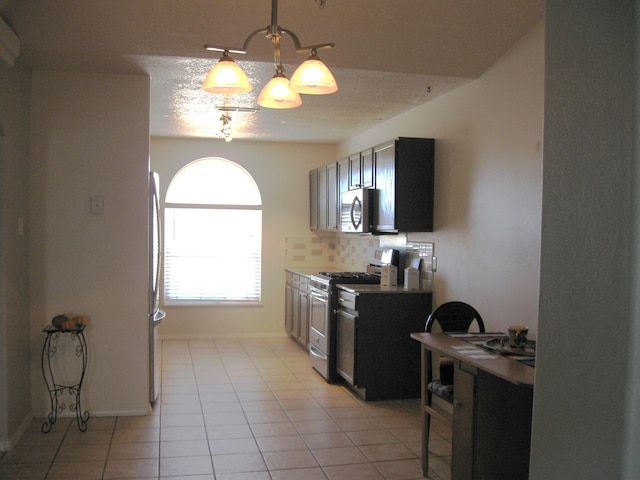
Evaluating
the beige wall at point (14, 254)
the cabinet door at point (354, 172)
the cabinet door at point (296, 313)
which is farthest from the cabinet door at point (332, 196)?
the beige wall at point (14, 254)

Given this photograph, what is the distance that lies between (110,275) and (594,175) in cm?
366

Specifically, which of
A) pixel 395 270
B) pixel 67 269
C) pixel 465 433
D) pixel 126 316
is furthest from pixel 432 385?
pixel 67 269

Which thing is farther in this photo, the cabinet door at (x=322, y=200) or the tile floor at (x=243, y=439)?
the cabinet door at (x=322, y=200)

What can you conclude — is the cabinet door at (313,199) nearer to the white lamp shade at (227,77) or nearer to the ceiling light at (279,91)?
the ceiling light at (279,91)

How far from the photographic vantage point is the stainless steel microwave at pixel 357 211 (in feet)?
17.7

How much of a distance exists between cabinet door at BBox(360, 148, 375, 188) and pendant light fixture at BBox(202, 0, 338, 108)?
9.29ft

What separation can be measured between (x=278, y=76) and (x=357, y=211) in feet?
10.1

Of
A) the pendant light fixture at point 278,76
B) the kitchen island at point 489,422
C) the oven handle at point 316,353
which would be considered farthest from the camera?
the oven handle at point 316,353

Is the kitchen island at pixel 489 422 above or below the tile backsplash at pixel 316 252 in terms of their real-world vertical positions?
below

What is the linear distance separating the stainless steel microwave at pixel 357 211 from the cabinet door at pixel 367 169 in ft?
0.29

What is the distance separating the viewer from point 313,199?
7691 millimetres

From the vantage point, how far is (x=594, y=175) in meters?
1.47

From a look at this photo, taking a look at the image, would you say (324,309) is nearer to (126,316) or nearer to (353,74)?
(126,316)

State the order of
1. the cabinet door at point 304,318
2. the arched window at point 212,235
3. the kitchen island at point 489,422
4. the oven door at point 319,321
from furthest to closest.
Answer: the arched window at point 212,235
the cabinet door at point 304,318
the oven door at point 319,321
the kitchen island at point 489,422
